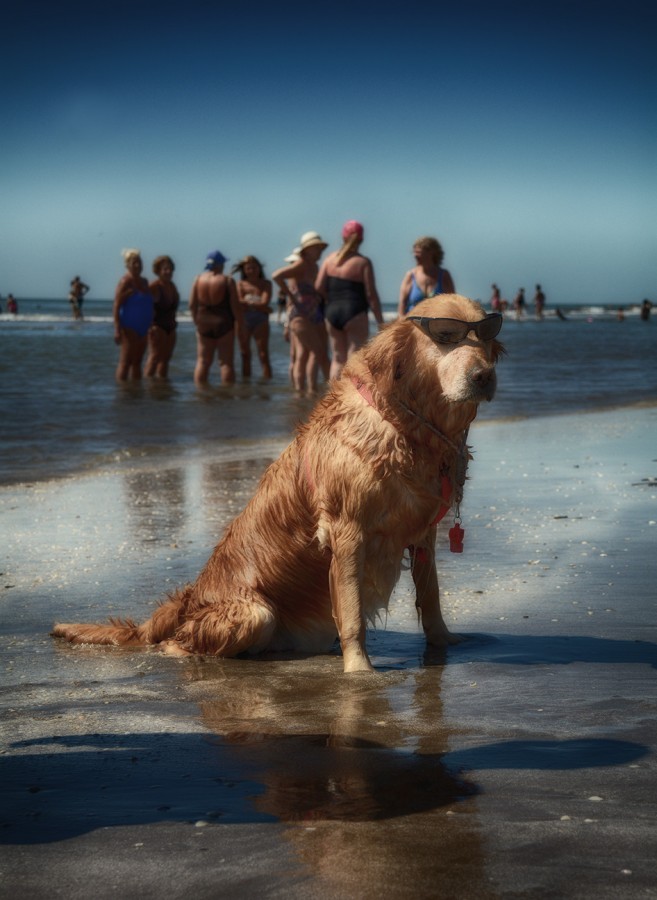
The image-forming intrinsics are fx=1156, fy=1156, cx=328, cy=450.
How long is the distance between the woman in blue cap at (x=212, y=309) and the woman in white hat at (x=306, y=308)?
5.43 feet

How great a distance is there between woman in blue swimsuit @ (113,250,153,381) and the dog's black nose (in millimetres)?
15791

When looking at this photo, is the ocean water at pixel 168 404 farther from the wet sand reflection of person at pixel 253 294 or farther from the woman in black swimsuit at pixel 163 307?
the wet sand reflection of person at pixel 253 294

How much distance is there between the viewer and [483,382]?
13.5ft

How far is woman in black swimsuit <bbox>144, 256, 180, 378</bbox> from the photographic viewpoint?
20297mm

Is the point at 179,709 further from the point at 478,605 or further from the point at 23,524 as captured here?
the point at 23,524

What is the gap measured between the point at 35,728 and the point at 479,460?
6.98 meters

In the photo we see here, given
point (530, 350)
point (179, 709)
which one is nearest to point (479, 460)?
point (179, 709)

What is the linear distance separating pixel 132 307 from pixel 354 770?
56.1 ft

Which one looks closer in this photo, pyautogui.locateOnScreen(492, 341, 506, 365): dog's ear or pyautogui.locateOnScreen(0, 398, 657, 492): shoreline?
pyautogui.locateOnScreen(492, 341, 506, 365): dog's ear

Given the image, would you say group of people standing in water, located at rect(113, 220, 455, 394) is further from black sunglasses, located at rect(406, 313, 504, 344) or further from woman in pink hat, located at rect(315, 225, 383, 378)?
black sunglasses, located at rect(406, 313, 504, 344)

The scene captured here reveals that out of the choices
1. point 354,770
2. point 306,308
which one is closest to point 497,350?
point 354,770

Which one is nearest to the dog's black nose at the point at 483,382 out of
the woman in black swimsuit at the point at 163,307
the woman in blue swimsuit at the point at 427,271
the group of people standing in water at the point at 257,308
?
the woman in blue swimsuit at the point at 427,271

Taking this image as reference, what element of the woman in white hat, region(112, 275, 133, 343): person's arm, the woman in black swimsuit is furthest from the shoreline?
the woman in black swimsuit

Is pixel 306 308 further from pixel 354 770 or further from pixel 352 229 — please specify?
pixel 354 770
